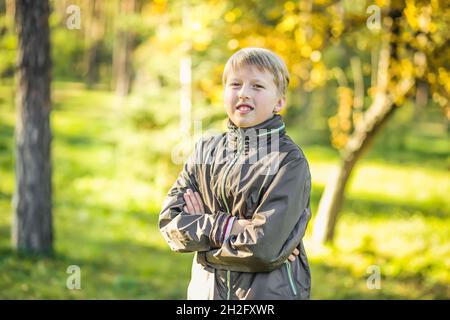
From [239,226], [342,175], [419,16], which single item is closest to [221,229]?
[239,226]

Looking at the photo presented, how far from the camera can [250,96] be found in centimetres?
225

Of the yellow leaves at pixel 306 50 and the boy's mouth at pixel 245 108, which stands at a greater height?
the yellow leaves at pixel 306 50

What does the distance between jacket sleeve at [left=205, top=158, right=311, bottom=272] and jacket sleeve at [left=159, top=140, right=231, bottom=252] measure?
Answer: 6 cm

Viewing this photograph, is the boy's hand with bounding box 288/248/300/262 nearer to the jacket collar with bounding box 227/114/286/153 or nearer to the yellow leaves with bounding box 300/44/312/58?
the jacket collar with bounding box 227/114/286/153

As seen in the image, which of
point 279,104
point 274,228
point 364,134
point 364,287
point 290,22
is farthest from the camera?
point 364,134

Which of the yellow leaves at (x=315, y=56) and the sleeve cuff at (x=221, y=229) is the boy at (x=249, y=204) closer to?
the sleeve cuff at (x=221, y=229)

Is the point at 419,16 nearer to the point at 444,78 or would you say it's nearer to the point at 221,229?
the point at 444,78

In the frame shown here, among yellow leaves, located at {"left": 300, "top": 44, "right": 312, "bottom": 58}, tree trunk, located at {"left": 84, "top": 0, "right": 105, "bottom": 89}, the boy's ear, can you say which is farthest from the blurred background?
tree trunk, located at {"left": 84, "top": 0, "right": 105, "bottom": 89}

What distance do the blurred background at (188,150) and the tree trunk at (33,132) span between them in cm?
2

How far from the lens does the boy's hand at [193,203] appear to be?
236cm

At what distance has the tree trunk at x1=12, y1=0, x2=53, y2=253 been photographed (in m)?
6.55

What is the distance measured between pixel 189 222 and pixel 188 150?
7.97 metres

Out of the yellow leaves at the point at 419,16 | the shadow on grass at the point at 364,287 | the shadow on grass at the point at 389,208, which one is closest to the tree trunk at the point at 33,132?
the shadow on grass at the point at 364,287

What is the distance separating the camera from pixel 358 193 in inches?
555
